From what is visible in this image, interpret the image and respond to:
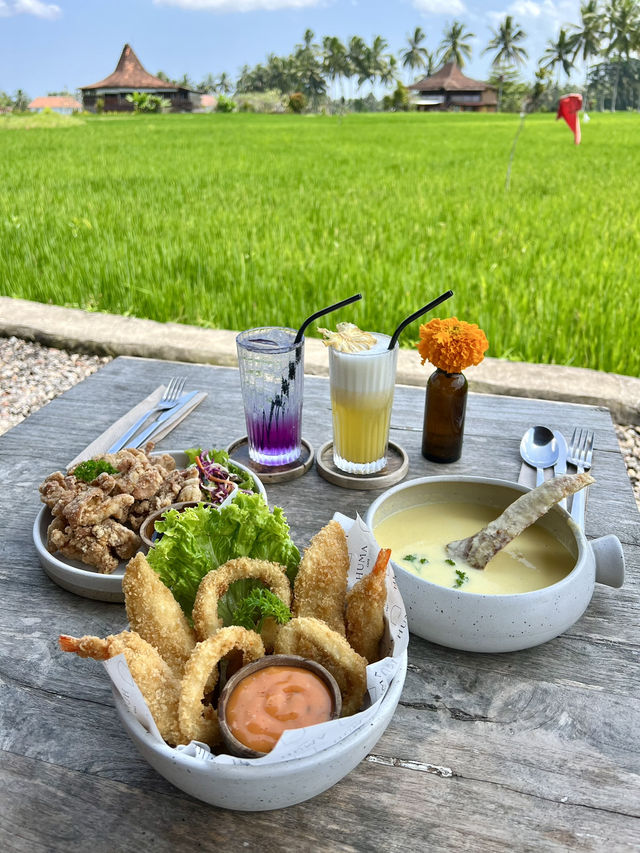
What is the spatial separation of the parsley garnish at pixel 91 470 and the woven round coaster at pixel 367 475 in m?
0.52

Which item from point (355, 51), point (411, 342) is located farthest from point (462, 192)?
point (355, 51)

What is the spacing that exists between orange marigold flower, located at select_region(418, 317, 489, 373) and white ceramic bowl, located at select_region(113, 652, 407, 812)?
0.96 m

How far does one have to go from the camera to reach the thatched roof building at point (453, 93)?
74375mm

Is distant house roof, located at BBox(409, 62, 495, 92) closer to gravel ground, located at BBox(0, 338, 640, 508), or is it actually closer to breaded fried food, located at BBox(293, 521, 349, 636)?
gravel ground, located at BBox(0, 338, 640, 508)

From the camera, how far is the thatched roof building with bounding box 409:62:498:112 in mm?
74375

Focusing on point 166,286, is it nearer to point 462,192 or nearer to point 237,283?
point 237,283

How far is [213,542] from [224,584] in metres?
0.12

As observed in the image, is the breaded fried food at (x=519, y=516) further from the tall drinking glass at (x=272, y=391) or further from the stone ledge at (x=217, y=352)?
the stone ledge at (x=217, y=352)

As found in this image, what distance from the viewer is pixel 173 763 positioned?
776 mm

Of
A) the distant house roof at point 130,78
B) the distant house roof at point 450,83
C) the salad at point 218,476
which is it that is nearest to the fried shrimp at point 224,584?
the salad at point 218,476

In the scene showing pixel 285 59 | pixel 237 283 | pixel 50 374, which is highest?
pixel 285 59

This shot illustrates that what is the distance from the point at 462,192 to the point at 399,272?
498 centimetres

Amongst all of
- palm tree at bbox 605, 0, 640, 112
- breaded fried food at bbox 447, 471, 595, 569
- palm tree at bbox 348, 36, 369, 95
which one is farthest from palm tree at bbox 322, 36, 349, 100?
breaded fried food at bbox 447, 471, 595, 569

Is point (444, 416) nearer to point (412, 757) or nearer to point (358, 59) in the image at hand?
point (412, 757)
